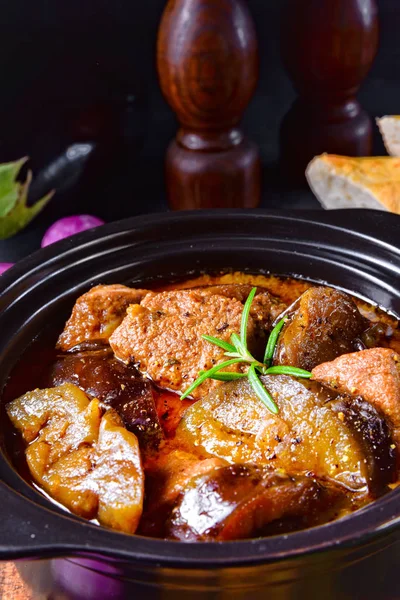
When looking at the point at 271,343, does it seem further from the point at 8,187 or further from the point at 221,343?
the point at 8,187

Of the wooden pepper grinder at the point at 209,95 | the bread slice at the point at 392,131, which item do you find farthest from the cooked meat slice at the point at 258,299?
the bread slice at the point at 392,131

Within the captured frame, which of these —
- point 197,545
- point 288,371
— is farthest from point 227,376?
point 197,545

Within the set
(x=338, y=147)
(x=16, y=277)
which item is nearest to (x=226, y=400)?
(x=16, y=277)

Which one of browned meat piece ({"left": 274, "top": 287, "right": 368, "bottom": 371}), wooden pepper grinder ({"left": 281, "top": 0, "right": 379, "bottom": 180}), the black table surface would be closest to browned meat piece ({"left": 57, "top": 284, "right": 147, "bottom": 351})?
browned meat piece ({"left": 274, "top": 287, "right": 368, "bottom": 371})

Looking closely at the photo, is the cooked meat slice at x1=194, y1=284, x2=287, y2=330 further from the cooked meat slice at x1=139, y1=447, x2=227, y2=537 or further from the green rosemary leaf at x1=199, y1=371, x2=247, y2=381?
the cooked meat slice at x1=139, y1=447, x2=227, y2=537

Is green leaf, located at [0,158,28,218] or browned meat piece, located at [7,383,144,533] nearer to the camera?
browned meat piece, located at [7,383,144,533]

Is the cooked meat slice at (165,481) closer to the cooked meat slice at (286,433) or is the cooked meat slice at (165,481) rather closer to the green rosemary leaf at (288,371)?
the cooked meat slice at (286,433)
